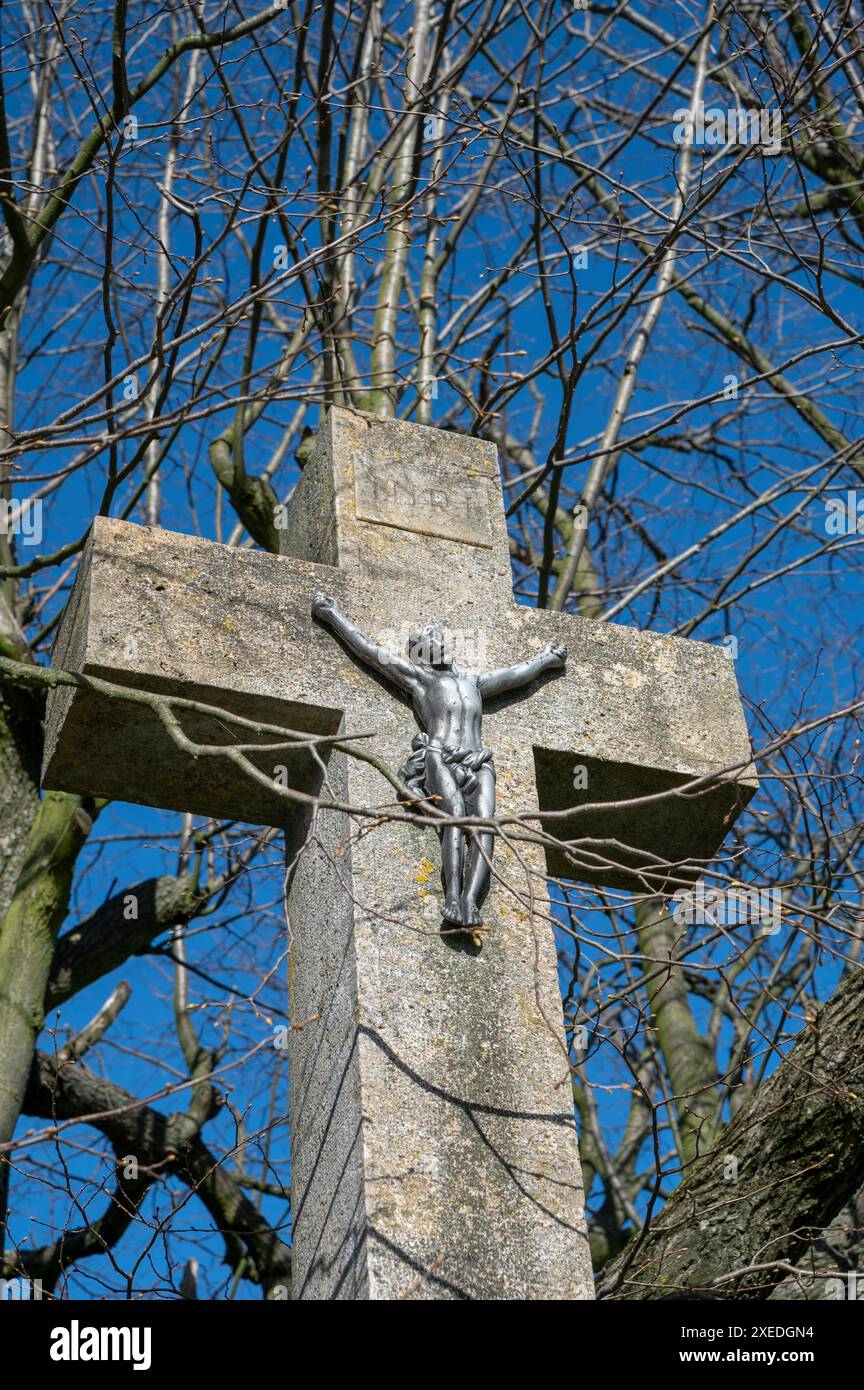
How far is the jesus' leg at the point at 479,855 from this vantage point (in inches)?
143

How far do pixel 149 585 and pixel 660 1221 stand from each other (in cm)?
227

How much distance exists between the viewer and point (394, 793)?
3885 mm

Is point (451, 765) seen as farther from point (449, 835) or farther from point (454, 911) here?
point (454, 911)

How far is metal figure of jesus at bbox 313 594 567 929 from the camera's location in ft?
12.1

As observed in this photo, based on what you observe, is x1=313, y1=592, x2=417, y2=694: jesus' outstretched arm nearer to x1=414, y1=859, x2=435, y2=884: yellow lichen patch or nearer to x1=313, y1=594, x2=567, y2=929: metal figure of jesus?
x1=313, y1=594, x2=567, y2=929: metal figure of jesus

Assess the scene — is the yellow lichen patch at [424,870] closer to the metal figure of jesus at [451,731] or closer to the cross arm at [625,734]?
→ the metal figure of jesus at [451,731]

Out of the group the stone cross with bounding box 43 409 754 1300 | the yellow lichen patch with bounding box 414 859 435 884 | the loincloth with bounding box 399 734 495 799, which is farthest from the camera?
the loincloth with bounding box 399 734 495 799

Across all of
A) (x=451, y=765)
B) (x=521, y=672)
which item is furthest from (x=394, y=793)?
(x=521, y=672)

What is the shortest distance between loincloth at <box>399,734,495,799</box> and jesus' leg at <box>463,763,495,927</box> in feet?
0.06

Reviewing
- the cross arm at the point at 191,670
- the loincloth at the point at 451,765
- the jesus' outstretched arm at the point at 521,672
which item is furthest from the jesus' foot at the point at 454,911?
the jesus' outstretched arm at the point at 521,672

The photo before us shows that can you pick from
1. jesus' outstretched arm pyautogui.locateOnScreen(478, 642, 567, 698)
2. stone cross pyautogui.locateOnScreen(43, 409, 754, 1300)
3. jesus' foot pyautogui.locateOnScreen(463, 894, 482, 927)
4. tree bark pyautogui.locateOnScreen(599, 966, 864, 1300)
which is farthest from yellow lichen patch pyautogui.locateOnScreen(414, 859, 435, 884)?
tree bark pyautogui.locateOnScreen(599, 966, 864, 1300)

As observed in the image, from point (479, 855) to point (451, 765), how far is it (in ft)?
0.80
